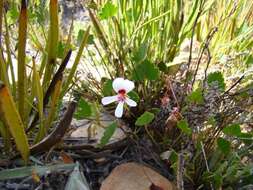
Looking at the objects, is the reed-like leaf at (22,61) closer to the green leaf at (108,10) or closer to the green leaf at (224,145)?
the green leaf at (108,10)

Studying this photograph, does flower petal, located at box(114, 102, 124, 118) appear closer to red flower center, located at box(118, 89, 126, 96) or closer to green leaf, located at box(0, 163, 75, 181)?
red flower center, located at box(118, 89, 126, 96)

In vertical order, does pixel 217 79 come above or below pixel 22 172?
above

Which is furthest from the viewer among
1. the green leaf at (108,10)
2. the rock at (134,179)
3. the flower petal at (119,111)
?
the green leaf at (108,10)

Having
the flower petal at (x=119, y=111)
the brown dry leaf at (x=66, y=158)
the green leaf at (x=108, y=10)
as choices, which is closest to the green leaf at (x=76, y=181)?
the brown dry leaf at (x=66, y=158)

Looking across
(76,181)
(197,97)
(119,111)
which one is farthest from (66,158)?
(197,97)

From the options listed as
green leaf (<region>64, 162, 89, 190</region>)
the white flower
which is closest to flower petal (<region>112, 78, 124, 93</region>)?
the white flower

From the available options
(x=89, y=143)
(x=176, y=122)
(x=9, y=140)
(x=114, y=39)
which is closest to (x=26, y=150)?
(x=9, y=140)

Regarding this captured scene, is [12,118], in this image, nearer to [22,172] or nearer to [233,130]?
[22,172]
